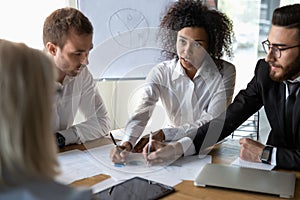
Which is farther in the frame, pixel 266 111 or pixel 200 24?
pixel 200 24

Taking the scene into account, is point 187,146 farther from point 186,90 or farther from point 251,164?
point 186,90

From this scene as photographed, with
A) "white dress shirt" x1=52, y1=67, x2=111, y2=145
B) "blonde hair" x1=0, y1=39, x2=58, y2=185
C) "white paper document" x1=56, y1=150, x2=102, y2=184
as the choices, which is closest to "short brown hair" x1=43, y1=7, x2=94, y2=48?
"white dress shirt" x1=52, y1=67, x2=111, y2=145

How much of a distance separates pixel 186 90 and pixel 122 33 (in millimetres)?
689

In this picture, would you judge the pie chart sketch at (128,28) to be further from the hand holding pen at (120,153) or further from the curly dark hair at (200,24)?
the hand holding pen at (120,153)

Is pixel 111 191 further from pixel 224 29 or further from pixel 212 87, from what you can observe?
pixel 224 29

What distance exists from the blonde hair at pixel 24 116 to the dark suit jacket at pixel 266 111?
102cm

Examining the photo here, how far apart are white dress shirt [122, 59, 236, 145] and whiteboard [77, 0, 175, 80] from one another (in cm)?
46

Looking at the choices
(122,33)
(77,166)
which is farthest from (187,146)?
(122,33)

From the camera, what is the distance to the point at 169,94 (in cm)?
209

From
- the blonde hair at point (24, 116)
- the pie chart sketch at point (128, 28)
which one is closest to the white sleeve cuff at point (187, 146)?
the blonde hair at point (24, 116)

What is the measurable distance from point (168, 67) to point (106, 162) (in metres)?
0.84

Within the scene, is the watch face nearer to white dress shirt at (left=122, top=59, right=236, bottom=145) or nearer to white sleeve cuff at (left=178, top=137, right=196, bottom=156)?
white sleeve cuff at (left=178, top=137, right=196, bottom=156)

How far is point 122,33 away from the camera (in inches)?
97.8

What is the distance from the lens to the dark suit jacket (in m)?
1.64
